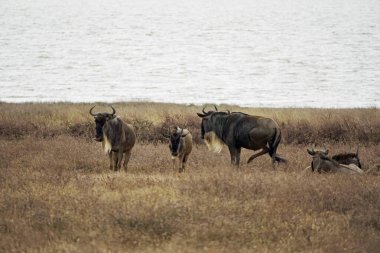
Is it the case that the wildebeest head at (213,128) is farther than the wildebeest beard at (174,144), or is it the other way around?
the wildebeest head at (213,128)

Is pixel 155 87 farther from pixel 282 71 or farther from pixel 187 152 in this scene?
pixel 187 152

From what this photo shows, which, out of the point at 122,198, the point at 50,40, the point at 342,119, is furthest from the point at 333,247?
the point at 50,40

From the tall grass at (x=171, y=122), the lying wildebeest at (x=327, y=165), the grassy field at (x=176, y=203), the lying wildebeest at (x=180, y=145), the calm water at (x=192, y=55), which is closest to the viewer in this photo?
the grassy field at (x=176, y=203)

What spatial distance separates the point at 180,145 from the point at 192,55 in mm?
66926

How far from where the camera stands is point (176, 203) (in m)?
14.1

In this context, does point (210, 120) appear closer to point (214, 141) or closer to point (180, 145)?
point (214, 141)

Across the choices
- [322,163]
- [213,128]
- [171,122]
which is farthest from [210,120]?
[171,122]

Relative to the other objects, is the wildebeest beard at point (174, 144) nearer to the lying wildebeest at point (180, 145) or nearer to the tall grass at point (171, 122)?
the lying wildebeest at point (180, 145)

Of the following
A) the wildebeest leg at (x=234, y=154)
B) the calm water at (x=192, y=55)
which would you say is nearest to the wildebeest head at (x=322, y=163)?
the wildebeest leg at (x=234, y=154)

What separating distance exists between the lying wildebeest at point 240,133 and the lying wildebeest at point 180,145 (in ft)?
2.67

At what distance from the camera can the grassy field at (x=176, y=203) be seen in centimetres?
1238

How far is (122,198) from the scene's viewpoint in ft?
47.8

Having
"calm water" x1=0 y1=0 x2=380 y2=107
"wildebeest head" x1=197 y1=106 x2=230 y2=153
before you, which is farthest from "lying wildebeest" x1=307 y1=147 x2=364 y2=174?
"calm water" x1=0 y1=0 x2=380 y2=107

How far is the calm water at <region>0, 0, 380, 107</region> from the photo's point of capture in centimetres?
5228
